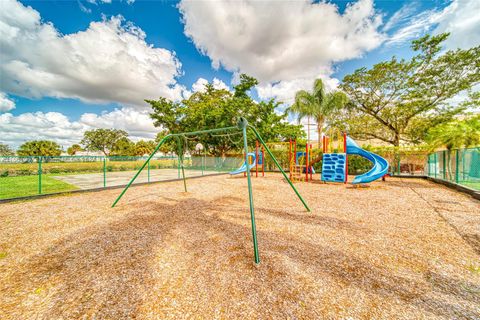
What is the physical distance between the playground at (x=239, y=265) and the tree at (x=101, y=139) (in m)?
82.2

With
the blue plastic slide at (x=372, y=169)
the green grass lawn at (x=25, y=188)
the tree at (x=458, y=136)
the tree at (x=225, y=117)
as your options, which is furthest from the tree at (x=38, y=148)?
the tree at (x=458, y=136)

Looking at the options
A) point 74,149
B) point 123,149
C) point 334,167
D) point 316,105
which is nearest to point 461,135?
point 334,167

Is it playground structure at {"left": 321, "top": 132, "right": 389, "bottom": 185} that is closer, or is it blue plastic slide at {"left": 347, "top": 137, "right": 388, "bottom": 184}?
blue plastic slide at {"left": 347, "top": 137, "right": 388, "bottom": 184}

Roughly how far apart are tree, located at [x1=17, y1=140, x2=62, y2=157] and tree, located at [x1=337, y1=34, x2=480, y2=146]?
3023 inches

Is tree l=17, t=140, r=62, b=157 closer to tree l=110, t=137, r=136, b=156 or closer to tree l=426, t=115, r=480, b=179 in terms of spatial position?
tree l=110, t=137, r=136, b=156

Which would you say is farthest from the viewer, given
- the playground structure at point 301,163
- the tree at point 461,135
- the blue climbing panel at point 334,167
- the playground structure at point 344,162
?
the playground structure at point 301,163

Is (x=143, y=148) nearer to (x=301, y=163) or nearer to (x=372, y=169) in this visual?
(x=301, y=163)

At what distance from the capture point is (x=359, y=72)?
20.8 metres

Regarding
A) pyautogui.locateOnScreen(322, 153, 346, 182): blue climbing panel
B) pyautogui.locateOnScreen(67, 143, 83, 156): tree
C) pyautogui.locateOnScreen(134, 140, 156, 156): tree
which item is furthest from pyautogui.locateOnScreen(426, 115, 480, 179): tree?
pyautogui.locateOnScreen(67, 143, 83, 156): tree

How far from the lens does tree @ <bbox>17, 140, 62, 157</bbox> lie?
55.5 m

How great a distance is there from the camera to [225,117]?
71.9 ft

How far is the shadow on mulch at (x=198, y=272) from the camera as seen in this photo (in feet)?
6.84

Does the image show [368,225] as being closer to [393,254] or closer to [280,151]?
[393,254]

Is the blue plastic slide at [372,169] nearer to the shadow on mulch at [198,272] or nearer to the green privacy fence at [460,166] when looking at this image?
the green privacy fence at [460,166]
